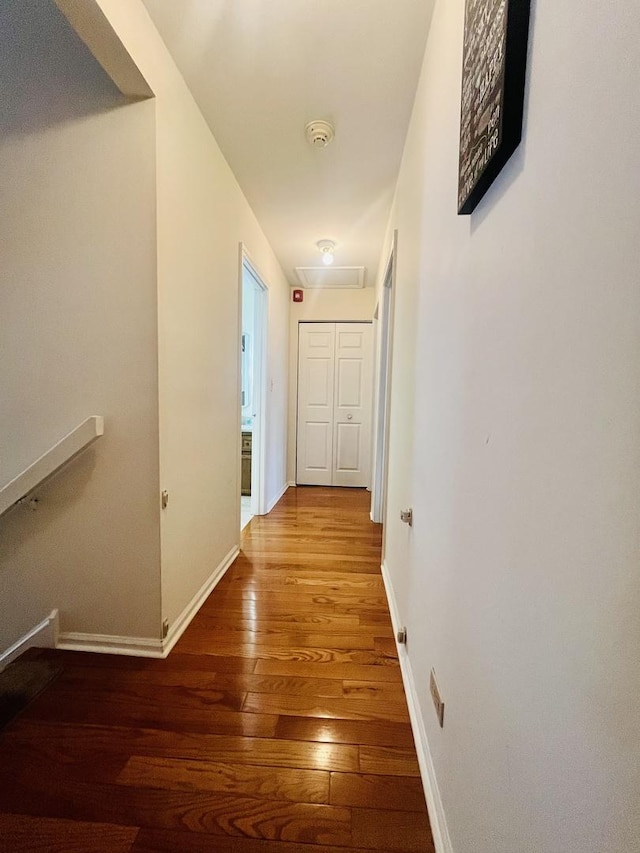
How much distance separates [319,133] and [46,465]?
2.08 meters

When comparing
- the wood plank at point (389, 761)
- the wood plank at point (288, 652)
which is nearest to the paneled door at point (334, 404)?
the wood plank at point (288, 652)

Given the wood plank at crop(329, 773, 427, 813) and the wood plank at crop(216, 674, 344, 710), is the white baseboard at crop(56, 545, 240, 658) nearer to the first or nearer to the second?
the wood plank at crop(216, 674, 344, 710)

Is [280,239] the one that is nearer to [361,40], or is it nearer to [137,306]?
[361,40]

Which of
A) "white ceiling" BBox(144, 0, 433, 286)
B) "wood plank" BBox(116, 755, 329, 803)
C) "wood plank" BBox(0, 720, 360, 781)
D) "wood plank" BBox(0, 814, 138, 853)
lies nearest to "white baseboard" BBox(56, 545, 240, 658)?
A: "wood plank" BBox(0, 720, 360, 781)

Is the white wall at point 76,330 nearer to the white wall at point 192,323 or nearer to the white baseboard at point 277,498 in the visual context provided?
the white wall at point 192,323

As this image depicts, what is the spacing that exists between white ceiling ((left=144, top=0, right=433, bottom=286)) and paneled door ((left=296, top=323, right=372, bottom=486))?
2.09m

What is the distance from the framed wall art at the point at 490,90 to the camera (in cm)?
60

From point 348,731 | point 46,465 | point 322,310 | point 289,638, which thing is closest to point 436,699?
point 348,731

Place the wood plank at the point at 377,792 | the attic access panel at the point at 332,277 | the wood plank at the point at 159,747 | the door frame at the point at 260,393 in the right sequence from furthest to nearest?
1. the attic access panel at the point at 332,277
2. the door frame at the point at 260,393
3. the wood plank at the point at 159,747
4. the wood plank at the point at 377,792

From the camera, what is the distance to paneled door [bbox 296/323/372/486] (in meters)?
4.67

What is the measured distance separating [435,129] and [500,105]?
83cm

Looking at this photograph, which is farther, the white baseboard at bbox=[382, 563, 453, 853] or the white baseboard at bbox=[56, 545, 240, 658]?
the white baseboard at bbox=[56, 545, 240, 658]

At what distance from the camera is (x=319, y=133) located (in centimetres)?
190

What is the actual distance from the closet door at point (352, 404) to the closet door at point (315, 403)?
0.08 m
